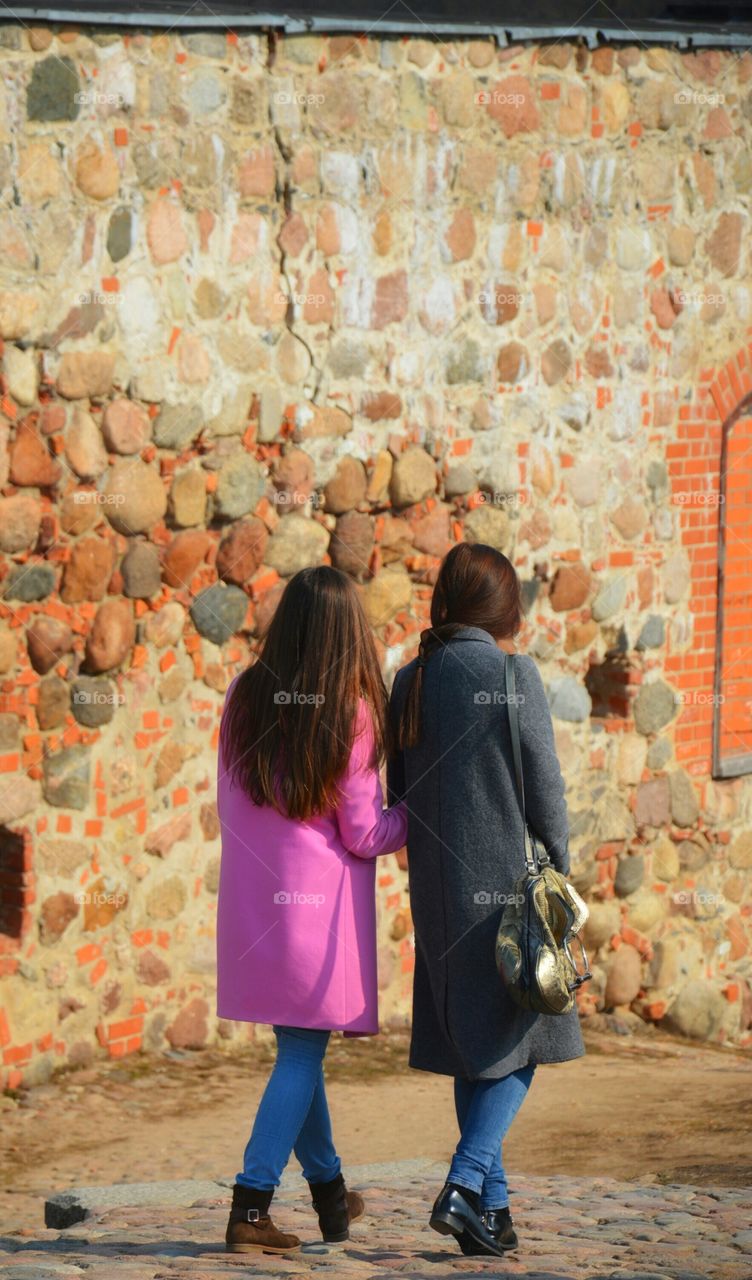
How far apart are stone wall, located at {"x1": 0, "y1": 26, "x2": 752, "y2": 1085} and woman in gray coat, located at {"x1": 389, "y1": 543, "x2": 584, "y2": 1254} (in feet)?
7.62

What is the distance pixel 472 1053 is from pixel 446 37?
426 cm

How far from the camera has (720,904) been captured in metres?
8.00

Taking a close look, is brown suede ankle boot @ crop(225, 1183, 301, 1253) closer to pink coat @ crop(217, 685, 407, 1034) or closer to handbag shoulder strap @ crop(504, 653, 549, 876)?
pink coat @ crop(217, 685, 407, 1034)

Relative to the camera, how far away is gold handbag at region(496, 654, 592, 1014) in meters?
3.68

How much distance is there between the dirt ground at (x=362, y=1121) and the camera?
5.38 m

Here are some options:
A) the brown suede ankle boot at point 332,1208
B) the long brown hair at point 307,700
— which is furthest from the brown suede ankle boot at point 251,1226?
the long brown hair at point 307,700

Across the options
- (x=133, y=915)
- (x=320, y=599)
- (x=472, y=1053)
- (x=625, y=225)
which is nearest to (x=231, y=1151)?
(x=133, y=915)

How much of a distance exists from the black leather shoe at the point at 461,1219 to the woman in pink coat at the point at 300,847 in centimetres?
34

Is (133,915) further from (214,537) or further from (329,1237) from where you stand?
(329,1237)

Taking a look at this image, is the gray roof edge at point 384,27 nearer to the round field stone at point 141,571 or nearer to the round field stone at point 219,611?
the round field stone at point 141,571

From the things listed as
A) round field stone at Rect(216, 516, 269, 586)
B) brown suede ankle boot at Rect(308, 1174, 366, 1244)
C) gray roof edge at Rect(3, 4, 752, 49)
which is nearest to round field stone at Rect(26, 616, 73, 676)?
round field stone at Rect(216, 516, 269, 586)

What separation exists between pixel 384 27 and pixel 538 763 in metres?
3.68

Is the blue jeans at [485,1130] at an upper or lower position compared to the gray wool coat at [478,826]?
lower

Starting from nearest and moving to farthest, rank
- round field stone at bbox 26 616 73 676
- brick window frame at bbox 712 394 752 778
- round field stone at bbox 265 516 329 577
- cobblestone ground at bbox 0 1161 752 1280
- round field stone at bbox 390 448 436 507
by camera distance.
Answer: cobblestone ground at bbox 0 1161 752 1280
round field stone at bbox 26 616 73 676
round field stone at bbox 265 516 329 577
round field stone at bbox 390 448 436 507
brick window frame at bbox 712 394 752 778
